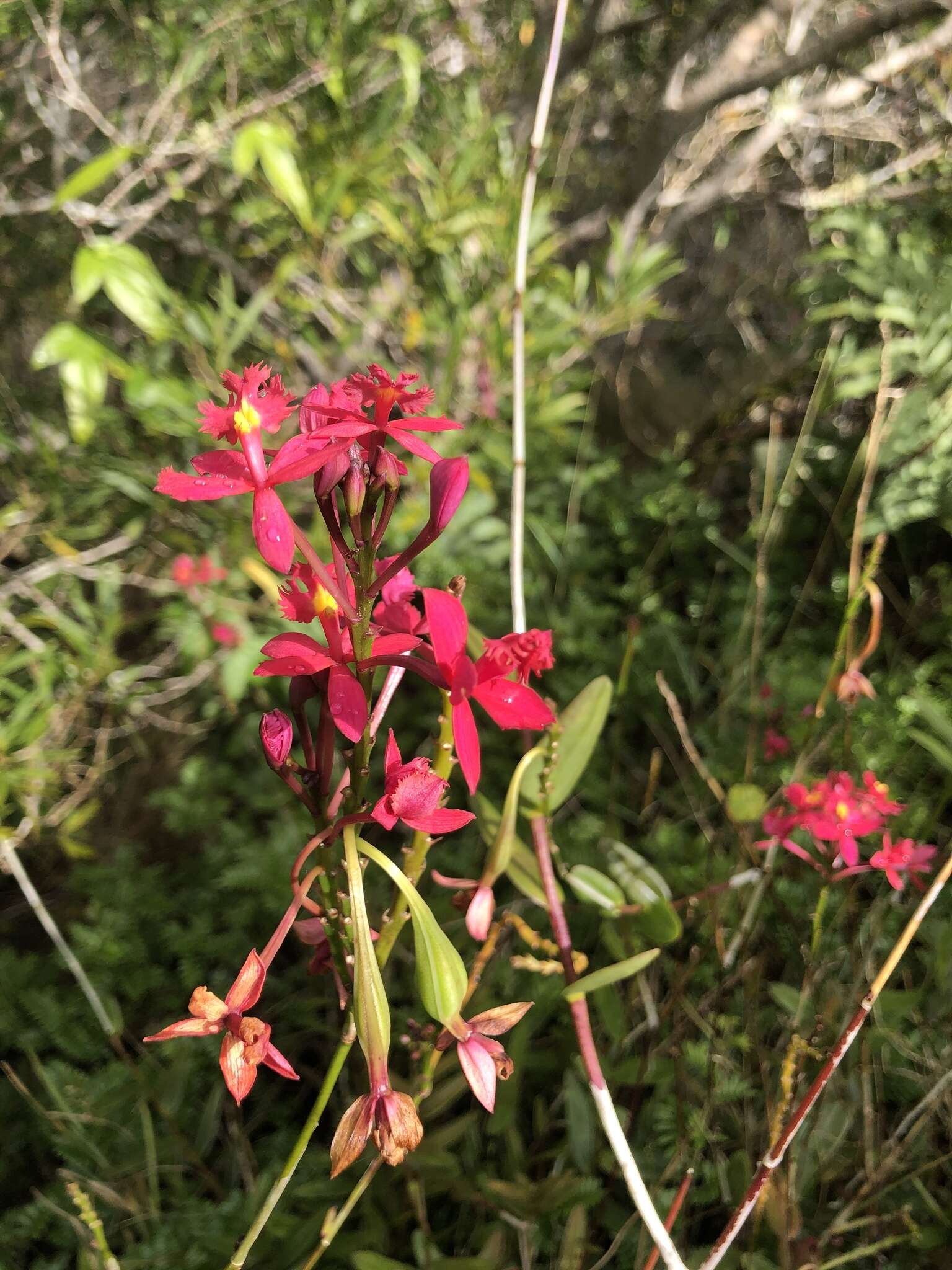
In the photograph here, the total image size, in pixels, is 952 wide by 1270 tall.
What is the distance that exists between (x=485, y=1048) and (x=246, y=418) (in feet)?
1.23

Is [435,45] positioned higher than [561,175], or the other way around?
[435,45]

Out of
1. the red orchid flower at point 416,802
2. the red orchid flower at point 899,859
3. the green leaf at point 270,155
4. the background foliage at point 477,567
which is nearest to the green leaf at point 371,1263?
A: the background foliage at point 477,567

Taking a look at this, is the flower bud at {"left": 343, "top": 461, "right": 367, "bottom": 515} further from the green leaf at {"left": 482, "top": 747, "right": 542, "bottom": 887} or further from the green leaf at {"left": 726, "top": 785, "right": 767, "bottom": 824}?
the green leaf at {"left": 726, "top": 785, "right": 767, "bottom": 824}

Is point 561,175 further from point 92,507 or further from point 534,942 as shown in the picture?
point 534,942

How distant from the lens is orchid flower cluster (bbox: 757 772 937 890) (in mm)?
706

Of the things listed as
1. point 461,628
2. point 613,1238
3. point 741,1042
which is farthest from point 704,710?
point 461,628

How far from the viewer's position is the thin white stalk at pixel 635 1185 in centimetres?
44

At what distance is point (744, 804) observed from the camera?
77 centimetres

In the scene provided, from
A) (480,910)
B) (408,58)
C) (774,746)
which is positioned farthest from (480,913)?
(408,58)

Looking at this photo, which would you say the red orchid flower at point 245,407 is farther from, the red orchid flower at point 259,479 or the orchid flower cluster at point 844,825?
the orchid flower cluster at point 844,825

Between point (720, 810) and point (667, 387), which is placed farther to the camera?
point (667, 387)

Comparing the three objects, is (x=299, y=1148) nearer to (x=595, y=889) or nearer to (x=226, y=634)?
(x=595, y=889)

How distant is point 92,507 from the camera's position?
1.64 m

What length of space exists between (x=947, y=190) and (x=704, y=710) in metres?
1.73
